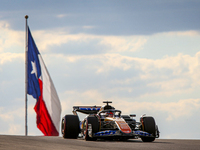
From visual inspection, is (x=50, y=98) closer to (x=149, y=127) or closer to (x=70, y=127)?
(x=70, y=127)

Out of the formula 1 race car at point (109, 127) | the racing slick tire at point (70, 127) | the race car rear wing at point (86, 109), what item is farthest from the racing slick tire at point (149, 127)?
the race car rear wing at point (86, 109)

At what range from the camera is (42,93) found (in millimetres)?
34625

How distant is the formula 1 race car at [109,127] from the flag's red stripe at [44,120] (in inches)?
283

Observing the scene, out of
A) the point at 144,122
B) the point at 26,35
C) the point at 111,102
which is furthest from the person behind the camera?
the point at 26,35

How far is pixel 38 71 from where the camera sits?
35188 millimetres

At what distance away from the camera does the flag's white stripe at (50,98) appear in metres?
34.5

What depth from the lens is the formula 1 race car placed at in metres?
23.0

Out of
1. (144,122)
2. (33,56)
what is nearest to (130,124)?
(144,122)

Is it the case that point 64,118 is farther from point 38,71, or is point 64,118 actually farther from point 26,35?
point 26,35

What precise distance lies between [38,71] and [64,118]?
997 centimetres

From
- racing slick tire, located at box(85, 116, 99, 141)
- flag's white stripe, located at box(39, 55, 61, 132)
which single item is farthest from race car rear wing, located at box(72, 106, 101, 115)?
flag's white stripe, located at box(39, 55, 61, 132)

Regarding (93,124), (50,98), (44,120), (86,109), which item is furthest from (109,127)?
(50,98)

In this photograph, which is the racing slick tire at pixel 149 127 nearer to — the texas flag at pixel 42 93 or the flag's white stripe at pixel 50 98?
the texas flag at pixel 42 93

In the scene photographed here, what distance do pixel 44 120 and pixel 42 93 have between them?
2166 millimetres
